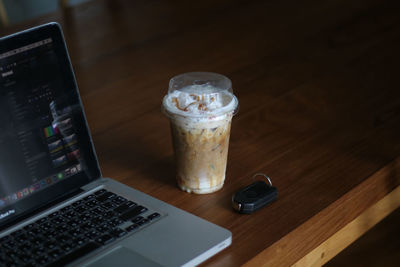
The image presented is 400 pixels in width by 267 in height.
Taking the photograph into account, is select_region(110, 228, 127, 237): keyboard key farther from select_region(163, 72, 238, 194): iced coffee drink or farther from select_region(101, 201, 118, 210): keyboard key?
select_region(163, 72, 238, 194): iced coffee drink

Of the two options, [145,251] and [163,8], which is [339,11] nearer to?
[163,8]

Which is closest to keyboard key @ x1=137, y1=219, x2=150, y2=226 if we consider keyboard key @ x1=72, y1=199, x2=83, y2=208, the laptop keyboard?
the laptop keyboard

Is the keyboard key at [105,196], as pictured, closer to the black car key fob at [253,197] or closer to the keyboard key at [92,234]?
the keyboard key at [92,234]

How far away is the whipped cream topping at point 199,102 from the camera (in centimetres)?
87

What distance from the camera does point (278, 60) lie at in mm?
1429

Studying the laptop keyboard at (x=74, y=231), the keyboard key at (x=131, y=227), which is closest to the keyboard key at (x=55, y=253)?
the laptop keyboard at (x=74, y=231)

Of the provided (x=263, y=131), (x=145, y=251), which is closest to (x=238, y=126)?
(x=263, y=131)

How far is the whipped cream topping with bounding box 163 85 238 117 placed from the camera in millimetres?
866

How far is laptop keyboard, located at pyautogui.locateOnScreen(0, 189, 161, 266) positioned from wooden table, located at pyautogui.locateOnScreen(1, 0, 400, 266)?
0.09 metres

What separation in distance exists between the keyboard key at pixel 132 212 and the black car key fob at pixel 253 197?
0.14 metres

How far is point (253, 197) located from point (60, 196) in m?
0.30

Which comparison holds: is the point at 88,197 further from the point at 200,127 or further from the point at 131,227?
the point at 200,127

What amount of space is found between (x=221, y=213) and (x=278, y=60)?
2.12 ft

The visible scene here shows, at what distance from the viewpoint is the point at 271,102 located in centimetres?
123
